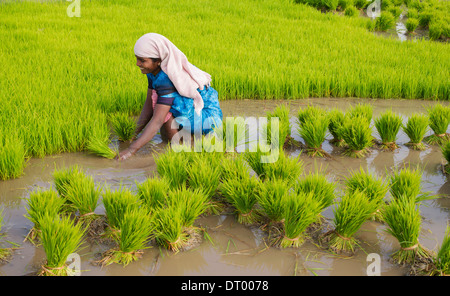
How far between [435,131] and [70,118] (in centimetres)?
303

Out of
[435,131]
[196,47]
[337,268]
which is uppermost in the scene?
[196,47]

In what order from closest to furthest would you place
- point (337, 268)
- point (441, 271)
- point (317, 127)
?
1. point (441, 271)
2. point (337, 268)
3. point (317, 127)

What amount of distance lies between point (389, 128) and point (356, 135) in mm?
355

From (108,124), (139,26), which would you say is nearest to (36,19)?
(139,26)

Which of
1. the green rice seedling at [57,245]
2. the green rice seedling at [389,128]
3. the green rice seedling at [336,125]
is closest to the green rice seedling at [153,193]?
the green rice seedling at [57,245]

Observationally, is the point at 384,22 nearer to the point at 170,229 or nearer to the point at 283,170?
the point at 283,170

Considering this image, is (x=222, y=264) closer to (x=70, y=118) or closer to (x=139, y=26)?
(x=70, y=118)

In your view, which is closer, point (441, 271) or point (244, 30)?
point (441, 271)

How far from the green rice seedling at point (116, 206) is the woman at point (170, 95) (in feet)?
3.27

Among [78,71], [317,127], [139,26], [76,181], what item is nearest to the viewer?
[76,181]

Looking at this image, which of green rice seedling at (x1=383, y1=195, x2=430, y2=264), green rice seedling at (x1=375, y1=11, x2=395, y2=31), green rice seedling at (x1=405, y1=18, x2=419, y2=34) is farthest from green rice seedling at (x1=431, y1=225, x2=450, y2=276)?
green rice seedling at (x1=405, y1=18, x2=419, y2=34)

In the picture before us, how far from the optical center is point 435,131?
4023mm

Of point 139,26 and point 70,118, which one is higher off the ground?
point 139,26

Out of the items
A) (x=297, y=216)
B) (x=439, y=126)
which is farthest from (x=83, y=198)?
(x=439, y=126)
